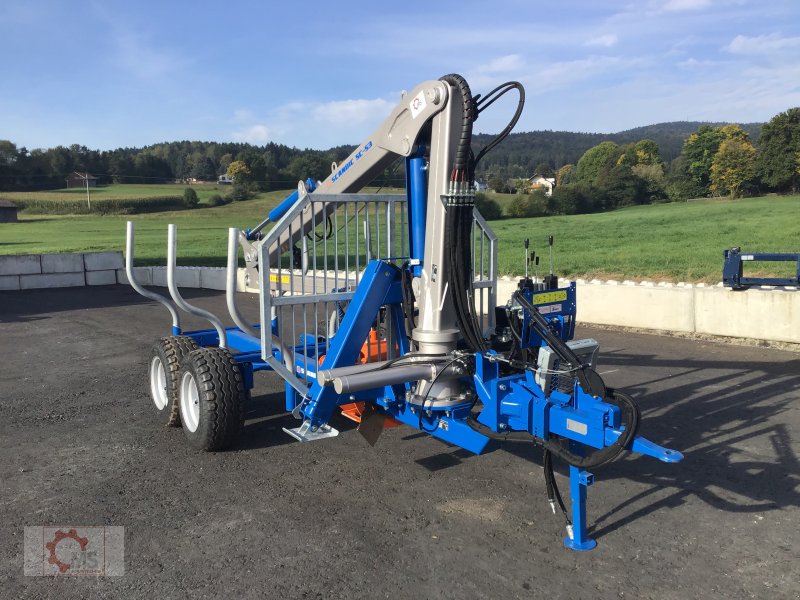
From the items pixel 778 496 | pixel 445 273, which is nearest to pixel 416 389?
pixel 445 273

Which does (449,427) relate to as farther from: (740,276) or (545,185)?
(545,185)

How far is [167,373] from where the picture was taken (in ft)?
22.4

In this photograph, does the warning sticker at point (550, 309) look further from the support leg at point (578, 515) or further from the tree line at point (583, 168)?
the tree line at point (583, 168)

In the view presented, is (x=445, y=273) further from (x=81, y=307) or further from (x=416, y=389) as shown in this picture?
(x=81, y=307)

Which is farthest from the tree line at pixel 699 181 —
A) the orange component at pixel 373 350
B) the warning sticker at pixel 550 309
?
the warning sticker at pixel 550 309

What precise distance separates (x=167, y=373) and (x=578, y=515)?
14.2ft

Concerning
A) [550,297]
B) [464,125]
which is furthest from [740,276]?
[464,125]

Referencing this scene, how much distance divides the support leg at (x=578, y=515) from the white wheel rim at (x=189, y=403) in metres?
3.65

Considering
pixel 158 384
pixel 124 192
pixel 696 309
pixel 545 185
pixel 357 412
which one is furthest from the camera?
pixel 545 185

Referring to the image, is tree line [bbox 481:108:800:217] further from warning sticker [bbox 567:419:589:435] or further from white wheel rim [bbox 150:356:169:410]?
warning sticker [bbox 567:419:589:435]

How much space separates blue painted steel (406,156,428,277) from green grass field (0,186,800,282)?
1121cm

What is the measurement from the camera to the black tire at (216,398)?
595 centimetres

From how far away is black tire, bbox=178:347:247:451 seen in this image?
19.5 feet

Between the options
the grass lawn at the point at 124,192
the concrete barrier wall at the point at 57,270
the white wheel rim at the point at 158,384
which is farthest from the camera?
the grass lawn at the point at 124,192
